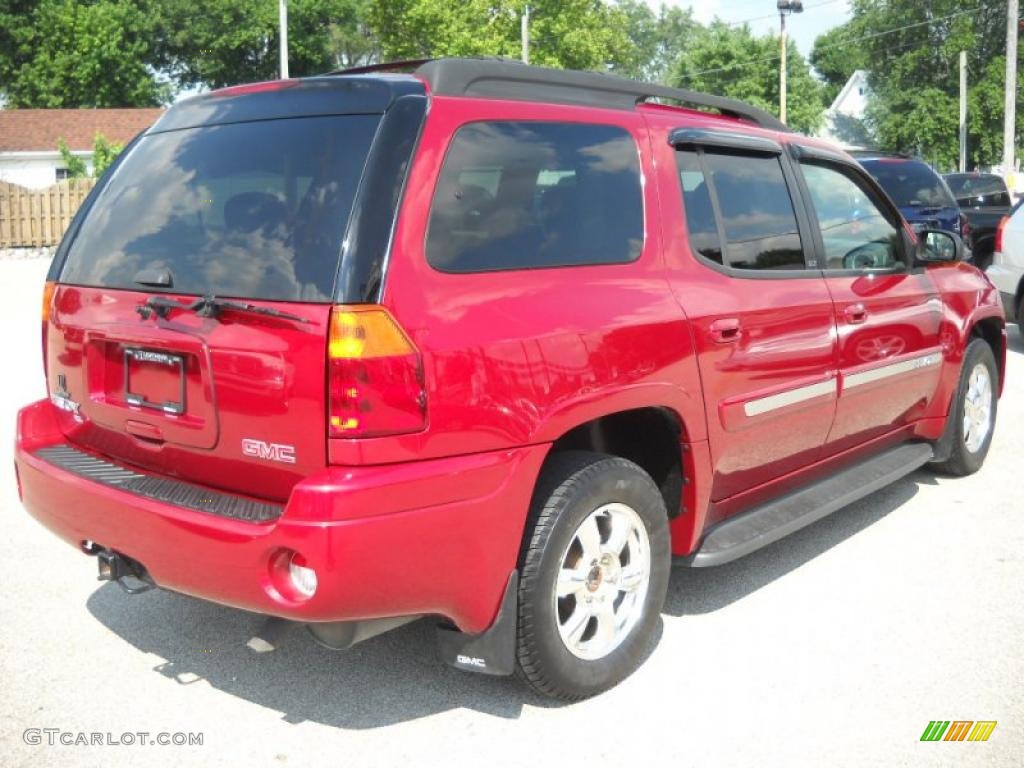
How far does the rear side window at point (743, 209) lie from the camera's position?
394 centimetres

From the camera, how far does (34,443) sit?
12.3 feet

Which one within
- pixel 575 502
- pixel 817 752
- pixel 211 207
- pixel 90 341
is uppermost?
pixel 211 207

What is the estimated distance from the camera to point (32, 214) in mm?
28438

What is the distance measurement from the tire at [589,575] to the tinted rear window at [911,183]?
10350mm

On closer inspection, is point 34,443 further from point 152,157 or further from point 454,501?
point 454,501

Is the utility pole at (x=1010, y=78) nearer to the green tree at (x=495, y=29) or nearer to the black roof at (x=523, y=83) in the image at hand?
the green tree at (x=495, y=29)

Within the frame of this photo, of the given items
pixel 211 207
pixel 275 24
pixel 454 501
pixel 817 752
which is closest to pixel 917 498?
pixel 817 752

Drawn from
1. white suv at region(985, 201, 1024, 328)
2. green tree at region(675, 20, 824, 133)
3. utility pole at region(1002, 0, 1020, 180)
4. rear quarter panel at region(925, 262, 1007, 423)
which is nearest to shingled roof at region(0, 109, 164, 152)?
green tree at region(675, 20, 824, 133)

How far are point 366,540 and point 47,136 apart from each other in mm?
51384

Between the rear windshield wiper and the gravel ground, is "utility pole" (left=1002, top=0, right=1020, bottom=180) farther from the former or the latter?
the rear windshield wiper

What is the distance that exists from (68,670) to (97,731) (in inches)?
19.8

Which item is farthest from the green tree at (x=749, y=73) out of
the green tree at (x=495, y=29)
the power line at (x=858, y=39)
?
the green tree at (x=495, y=29)

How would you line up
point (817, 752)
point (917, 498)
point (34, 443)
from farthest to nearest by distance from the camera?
point (917, 498) → point (34, 443) → point (817, 752)

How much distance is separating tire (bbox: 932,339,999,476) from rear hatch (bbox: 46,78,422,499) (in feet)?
13.1
